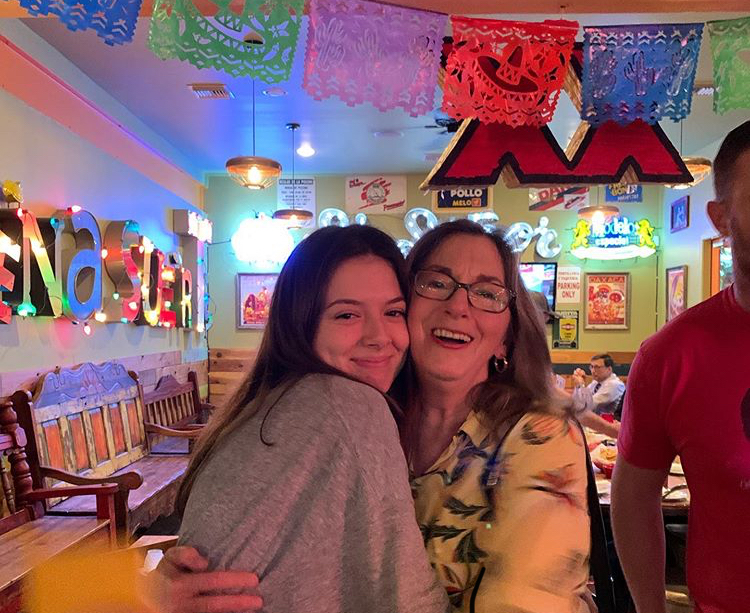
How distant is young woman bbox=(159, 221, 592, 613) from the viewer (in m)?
1.01

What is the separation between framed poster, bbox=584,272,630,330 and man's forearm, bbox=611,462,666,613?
692 cm

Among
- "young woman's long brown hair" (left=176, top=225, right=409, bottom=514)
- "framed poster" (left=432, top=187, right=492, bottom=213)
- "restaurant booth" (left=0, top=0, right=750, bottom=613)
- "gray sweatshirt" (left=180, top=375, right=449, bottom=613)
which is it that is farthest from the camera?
"framed poster" (left=432, top=187, right=492, bottom=213)

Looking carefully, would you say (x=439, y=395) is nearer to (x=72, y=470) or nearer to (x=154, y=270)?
(x=72, y=470)

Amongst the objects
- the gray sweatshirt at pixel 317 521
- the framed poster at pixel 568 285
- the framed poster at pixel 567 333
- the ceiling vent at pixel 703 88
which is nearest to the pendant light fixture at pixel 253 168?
the ceiling vent at pixel 703 88

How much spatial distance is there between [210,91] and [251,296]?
3494mm

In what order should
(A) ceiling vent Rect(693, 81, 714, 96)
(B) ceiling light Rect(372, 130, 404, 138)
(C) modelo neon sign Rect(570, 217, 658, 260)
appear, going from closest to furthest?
(A) ceiling vent Rect(693, 81, 714, 96), (B) ceiling light Rect(372, 130, 404, 138), (C) modelo neon sign Rect(570, 217, 658, 260)

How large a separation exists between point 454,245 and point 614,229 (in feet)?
23.7

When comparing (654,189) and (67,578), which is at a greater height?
(654,189)

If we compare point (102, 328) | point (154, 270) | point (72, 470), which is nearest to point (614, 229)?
point (154, 270)

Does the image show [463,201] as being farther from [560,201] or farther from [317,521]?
[317,521]

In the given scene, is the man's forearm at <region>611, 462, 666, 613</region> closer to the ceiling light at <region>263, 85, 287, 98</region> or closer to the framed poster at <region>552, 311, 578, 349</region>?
the ceiling light at <region>263, 85, 287, 98</region>

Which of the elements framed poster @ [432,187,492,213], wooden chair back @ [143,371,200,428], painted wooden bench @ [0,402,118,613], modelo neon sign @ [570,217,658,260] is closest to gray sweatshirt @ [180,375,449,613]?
painted wooden bench @ [0,402,118,613]

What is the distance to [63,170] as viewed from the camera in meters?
4.42

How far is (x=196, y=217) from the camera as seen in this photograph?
713cm
